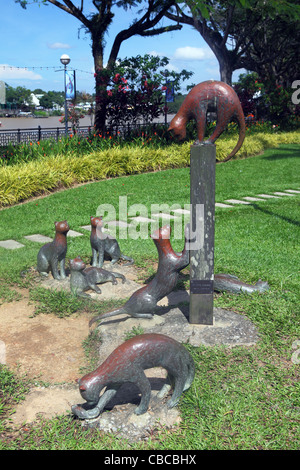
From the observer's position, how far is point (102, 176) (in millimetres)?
→ 11562

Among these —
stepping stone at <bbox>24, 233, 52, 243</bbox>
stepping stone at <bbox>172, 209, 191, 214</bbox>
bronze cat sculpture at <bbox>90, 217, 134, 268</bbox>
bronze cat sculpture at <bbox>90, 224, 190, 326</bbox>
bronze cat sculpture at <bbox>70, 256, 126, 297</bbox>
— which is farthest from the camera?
stepping stone at <bbox>172, 209, 191, 214</bbox>

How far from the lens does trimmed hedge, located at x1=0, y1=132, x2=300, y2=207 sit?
9.42 m

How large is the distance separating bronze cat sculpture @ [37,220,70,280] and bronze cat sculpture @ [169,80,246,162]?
188cm

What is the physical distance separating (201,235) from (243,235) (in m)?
3.18

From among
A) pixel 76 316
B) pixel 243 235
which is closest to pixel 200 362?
pixel 76 316

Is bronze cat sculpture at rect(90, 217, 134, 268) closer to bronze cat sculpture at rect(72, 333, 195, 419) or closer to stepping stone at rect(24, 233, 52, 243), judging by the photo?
stepping stone at rect(24, 233, 52, 243)

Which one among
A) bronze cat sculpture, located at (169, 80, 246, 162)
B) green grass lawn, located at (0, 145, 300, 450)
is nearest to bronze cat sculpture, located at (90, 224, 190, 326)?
green grass lawn, located at (0, 145, 300, 450)

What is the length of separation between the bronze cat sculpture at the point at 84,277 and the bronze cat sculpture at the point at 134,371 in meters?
2.00

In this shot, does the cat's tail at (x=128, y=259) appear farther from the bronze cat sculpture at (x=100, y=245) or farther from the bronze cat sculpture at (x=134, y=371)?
the bronze cat sculpture at (x=134, y=371)

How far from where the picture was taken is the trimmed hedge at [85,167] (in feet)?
30.9

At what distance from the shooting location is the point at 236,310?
4383 mm

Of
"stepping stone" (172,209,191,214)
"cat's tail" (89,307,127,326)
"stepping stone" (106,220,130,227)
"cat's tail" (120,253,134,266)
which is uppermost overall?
"stepping stone" (172,209,191,214)

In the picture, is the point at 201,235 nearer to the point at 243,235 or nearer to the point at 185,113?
the point at 185,113

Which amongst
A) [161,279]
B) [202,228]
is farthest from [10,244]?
[202,228]
